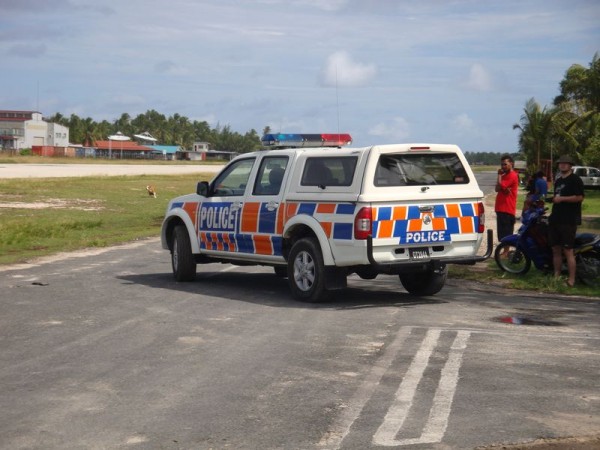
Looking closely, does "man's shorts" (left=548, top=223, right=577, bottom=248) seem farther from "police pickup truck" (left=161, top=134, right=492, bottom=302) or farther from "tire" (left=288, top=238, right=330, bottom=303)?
"tire" (left=288, top=238, right=330, bottom=303)

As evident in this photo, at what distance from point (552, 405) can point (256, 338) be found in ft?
11.6

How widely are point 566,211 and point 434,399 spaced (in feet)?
22.9

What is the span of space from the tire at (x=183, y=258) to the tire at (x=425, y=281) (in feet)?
10.4

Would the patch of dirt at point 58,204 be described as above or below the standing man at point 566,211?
below

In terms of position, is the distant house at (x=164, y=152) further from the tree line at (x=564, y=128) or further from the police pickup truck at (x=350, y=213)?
the police pickup truck at (x=350, y=213)

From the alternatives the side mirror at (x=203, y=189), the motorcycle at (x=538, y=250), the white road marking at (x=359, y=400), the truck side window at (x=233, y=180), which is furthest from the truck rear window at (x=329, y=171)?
the motorcycle at (x=538, y=250)

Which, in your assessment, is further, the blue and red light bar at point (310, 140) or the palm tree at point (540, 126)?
the palm tree at point (540, 126)

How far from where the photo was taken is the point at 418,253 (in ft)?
39.6

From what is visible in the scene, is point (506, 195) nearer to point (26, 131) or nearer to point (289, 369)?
point (289, 369)

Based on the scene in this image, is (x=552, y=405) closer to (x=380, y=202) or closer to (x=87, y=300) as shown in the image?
(x=380, y=202)

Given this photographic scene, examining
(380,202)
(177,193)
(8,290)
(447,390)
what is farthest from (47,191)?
(447,390)

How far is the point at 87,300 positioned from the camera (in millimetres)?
12391

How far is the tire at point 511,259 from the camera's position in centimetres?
1520

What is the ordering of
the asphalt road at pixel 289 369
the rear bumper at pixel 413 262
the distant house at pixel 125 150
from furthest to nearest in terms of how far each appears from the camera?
the distant house at pixel 125 150, the rear bumper at pixel 413 262, the asphalt road at pixel 289 369
